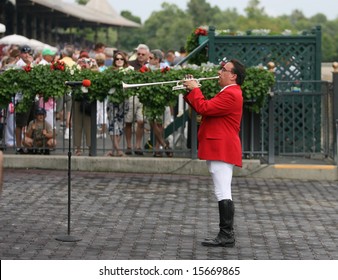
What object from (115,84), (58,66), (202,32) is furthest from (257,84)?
(202,32)

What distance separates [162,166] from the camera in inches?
729

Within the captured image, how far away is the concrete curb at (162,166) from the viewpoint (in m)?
18.4

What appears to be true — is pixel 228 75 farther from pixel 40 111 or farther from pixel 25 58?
pixel 25 58

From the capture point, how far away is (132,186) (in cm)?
1708

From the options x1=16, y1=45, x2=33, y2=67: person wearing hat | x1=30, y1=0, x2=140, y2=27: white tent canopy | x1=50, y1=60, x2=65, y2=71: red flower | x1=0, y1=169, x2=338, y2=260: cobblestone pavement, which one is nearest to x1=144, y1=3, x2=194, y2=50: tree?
x1=30, y1=0, x2=140, y2=27: white tent canopy

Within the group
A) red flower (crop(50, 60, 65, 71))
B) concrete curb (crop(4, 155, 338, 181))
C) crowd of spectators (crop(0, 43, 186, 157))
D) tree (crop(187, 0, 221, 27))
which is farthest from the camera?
tree (crop(187, 0, 221, 27))

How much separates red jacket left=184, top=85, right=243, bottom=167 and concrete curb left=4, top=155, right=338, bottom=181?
5915mm

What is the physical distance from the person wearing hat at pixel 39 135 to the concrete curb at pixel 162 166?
0.36 m

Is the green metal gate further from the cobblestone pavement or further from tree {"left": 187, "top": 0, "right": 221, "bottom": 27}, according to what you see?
tree {"left": 187, "top": 0, "right": 221, "bottom": 27}

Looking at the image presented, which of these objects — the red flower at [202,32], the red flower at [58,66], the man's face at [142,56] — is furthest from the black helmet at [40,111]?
the red flower at [202,32]

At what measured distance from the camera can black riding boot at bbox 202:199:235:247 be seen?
40.5ft

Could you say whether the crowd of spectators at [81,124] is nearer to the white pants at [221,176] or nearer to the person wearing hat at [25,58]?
the person wearing hat at [25,58]

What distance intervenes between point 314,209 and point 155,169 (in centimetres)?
374

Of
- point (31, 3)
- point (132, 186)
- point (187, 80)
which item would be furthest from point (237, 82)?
point (31, 3)
